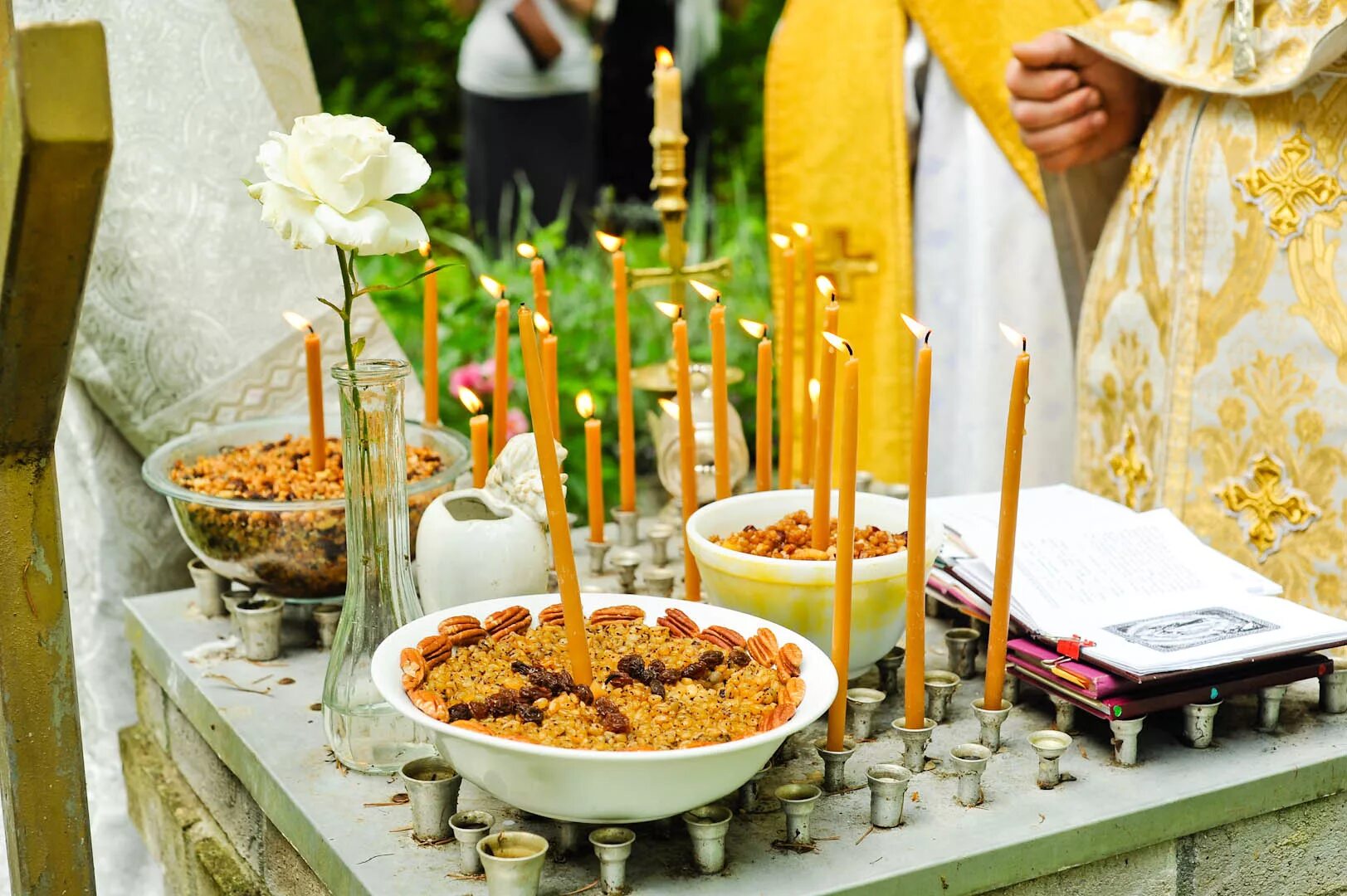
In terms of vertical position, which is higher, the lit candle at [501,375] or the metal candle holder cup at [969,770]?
the lit candle at [501,375]

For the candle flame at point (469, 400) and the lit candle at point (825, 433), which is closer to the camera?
the lit candle at point (825, 433)

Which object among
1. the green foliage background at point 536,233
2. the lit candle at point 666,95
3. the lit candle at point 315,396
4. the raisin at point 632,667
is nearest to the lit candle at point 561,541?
the raisin at point 632,667

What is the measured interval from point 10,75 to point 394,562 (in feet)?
1.68

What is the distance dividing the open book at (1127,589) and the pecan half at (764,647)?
26 cm

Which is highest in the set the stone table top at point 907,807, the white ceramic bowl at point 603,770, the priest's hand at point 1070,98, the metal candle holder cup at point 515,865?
the priest's hand at point 1070,98

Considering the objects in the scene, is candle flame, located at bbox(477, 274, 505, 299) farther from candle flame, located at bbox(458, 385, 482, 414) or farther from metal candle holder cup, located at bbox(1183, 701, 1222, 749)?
metal candle holder cup, located at bbox(1183, 701, 1222, 749)

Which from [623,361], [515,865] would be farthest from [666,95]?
[515,865]

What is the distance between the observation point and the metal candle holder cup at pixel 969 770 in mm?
1021

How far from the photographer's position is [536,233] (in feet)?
12.8

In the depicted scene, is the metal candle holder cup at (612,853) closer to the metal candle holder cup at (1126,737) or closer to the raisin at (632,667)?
the raisin at (632,667)

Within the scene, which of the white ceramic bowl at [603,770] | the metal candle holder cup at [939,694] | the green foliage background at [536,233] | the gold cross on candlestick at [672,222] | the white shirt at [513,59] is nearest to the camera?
the white ceramic bowl at [603,770]

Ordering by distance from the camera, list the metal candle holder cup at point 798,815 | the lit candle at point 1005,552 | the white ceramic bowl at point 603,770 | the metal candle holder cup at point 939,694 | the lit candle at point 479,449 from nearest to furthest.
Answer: the white ceramic bowl at point 603,770 < the metal candle holder cup at point 798,815 < the lit candle at point 1005,552 < the metal candle holder cup at point 939,694 < the lit candle at point 479,449

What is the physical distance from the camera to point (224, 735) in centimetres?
123

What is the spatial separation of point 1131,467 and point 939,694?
0.76 m
